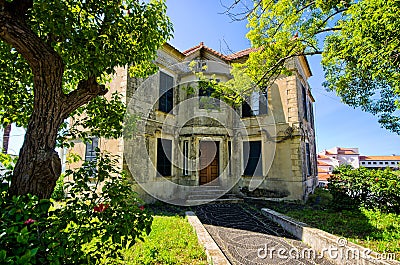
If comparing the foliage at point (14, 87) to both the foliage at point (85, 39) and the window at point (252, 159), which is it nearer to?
the foliage at point (85, 39)

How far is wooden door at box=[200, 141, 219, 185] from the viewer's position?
1226 centimetres

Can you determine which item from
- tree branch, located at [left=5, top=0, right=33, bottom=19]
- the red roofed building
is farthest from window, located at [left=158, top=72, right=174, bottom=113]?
the red roofed building

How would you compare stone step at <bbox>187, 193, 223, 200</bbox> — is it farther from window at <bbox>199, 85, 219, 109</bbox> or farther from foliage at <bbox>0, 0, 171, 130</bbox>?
foliage at <bbox>0, 0, 171, 130</bbox>

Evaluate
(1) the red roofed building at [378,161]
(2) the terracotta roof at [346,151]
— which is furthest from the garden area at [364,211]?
(1) the red roofed building at [378,161]

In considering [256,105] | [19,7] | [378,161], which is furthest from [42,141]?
[378,161]

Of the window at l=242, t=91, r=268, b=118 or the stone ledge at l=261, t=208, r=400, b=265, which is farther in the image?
the window at l=242, t=91, r=268, b=118

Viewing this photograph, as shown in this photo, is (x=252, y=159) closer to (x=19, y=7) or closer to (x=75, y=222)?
(x=75, y=222)

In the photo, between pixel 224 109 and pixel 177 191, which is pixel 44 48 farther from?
pixel 224 109

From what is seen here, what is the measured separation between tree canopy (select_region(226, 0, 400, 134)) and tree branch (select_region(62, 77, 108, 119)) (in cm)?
445

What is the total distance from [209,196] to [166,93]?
19.6 ft

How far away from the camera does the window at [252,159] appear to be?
11.9m

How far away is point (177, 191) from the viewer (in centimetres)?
1108

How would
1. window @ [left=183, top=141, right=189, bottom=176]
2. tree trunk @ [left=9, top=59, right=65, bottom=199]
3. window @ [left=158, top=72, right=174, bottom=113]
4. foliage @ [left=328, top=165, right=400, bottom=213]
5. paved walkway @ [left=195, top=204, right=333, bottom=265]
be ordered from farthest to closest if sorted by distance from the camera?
window @ [left=183, top=141, right=189, bottom=176]
window @ [left=158, top=72, right=174, bottom=113]
foliage @ [left=328, top=165, right=400, bottom=213]
paved walkway @ [left=195, top=204, right=333, bottom=265]
tree trunk @ [left=9, top=59, right=65, bottom=199]

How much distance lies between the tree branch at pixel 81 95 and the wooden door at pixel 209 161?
9.70 meters
